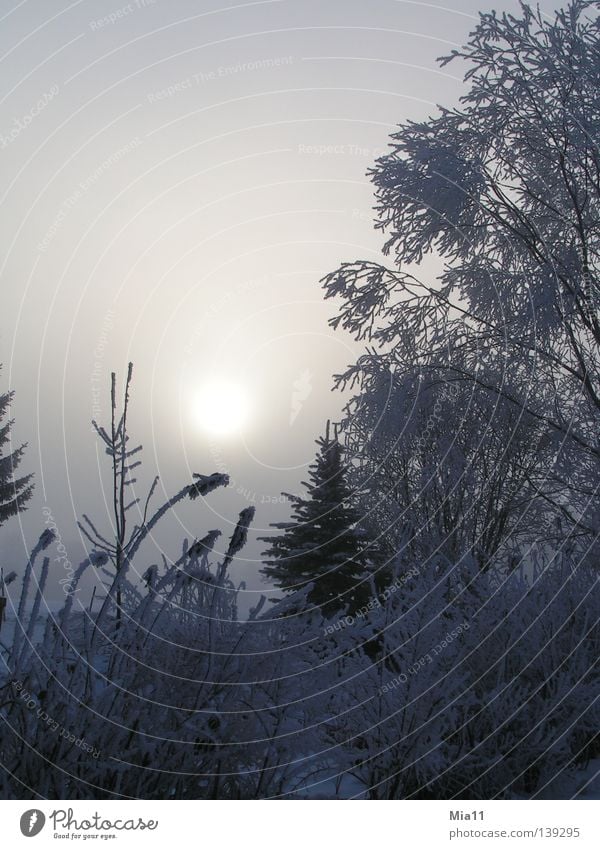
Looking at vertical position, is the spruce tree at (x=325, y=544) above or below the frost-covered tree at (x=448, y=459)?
above

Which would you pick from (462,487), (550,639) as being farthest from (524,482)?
(550,639)

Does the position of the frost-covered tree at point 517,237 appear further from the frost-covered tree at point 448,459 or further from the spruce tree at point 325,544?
the spruce tree at point 325,544

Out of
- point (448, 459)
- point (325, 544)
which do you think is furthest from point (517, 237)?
point (325, 544)

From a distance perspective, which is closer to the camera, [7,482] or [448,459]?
[448,459]

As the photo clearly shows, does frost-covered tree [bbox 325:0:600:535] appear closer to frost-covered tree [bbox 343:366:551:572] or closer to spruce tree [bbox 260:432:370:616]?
frost-covered tree [bbox 343:366:551:572]

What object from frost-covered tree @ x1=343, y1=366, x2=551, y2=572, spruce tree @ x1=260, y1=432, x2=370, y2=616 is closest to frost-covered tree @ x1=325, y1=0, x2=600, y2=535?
frost-covered tree @ x1=343, y1=366, x2=551, y2=572

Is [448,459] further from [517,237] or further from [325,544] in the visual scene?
[325,544]

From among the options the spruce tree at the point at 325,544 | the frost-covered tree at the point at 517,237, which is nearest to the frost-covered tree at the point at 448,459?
the frost-covered tree at the point at 517,237

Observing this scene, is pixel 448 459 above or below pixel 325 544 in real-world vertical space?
below

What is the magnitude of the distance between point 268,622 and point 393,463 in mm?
8414

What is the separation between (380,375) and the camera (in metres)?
10.5

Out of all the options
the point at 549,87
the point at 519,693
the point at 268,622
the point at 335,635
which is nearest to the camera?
the point at 268,622

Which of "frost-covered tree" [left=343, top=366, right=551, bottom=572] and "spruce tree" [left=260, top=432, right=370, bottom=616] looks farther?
"spruce tree" [left=260, top=432, right=370, bottom=616]
